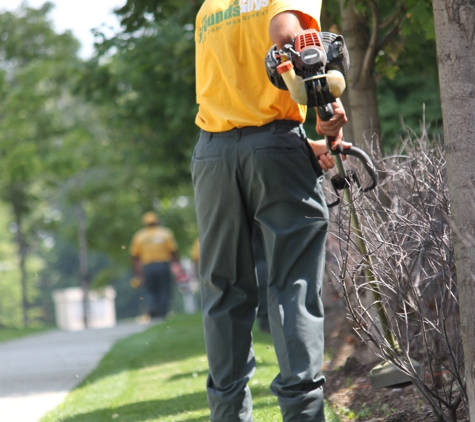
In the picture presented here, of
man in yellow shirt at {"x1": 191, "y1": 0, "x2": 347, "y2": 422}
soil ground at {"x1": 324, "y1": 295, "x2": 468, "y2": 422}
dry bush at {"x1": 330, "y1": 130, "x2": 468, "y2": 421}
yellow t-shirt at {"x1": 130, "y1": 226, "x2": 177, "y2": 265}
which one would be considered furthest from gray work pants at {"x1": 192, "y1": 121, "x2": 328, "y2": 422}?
yellow t-shirt at {"x1": 130, "y1": 226, "x2": 177, "y2": 265}

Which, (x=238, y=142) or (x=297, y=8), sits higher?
(x=297, y=8)

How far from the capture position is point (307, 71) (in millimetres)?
2652

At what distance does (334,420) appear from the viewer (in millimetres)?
3541

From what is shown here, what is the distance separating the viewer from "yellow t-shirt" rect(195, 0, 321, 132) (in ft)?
9.62

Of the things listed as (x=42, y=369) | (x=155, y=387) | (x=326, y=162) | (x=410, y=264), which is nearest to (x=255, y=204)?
(x=326, y=162)

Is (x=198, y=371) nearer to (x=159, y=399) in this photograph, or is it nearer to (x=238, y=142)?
(x=159, y=399)

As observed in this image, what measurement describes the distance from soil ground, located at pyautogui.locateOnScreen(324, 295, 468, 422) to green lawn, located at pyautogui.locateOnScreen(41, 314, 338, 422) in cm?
20

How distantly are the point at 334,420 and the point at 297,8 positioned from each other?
186 cm

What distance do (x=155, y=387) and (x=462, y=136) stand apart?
3.16 m

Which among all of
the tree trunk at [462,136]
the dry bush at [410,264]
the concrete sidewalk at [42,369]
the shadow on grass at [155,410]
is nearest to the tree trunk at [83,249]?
the concrete sidewalk at [42,369]

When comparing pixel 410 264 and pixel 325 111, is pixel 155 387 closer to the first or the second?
pixel 410 264

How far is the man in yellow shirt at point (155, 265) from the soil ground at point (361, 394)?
25.4 feet

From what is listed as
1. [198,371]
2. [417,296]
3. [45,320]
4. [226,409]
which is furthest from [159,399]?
[45,320]

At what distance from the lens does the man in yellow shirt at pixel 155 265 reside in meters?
13.3
